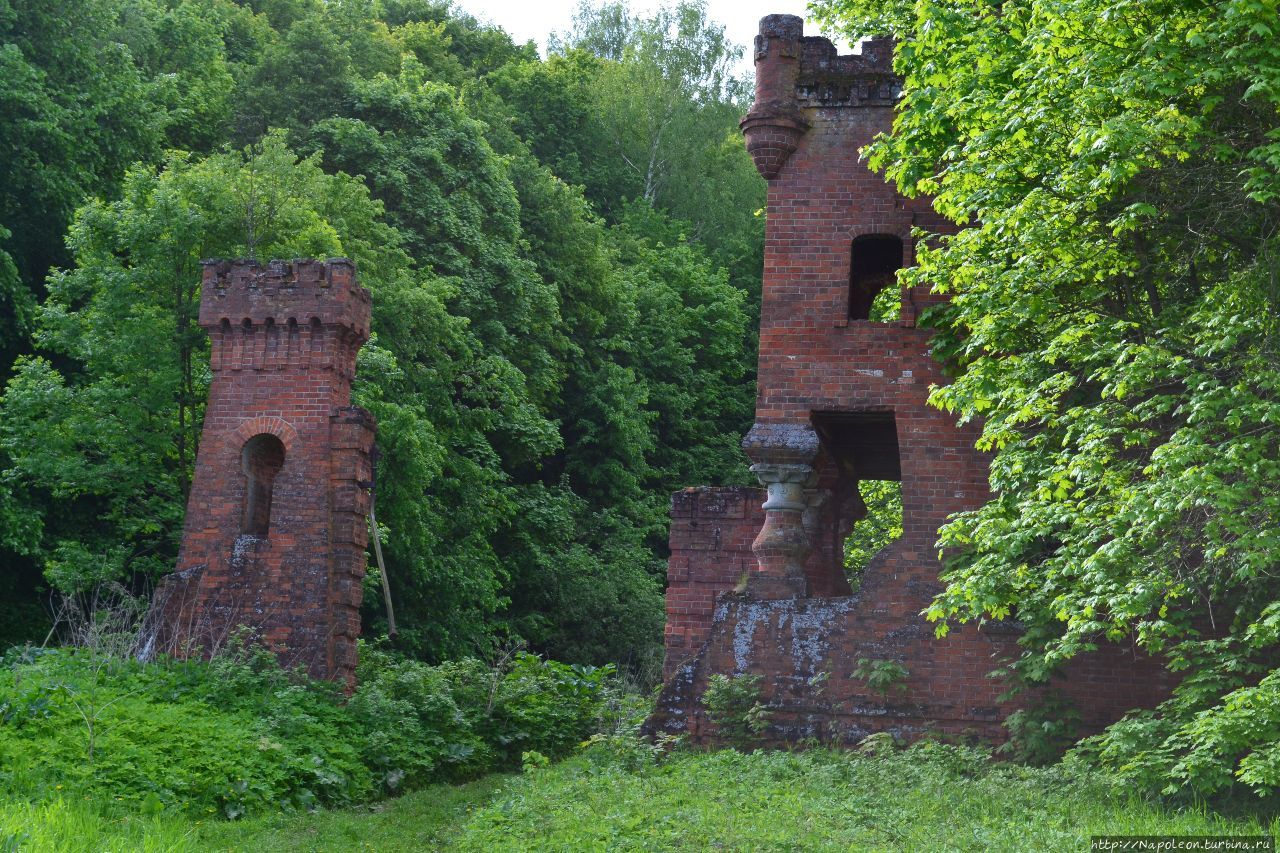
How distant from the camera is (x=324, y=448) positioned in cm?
1858

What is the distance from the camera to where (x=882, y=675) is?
1569 centimetres

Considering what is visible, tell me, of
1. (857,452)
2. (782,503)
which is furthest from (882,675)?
(857,452)

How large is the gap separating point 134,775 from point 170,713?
1.89 m

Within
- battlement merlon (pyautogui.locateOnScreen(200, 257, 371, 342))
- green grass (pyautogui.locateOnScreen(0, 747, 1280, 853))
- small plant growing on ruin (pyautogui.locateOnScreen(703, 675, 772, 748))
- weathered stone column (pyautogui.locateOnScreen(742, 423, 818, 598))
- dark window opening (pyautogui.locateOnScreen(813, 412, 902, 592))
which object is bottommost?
green grass (pyautogui.locateOnScreen(0, 747, 1280, 853))

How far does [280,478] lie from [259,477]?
0.80 m

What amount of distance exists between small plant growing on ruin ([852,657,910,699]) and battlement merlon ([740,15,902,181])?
5.39 m

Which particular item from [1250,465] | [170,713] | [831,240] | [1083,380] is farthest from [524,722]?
[1250,465]

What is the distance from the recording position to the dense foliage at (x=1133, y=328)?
11.2 meters

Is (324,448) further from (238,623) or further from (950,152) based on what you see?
(950,152)

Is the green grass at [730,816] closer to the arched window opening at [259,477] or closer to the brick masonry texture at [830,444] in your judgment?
the brick masonry texture at [830,444]

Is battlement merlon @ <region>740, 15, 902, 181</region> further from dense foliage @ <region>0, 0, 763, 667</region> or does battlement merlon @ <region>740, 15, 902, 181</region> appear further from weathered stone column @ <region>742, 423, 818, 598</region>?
dense foliage @ <region>0, 0, 763, 667</region>

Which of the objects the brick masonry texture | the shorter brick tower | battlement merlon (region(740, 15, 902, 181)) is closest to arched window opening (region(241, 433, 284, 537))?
the shorter brick tower

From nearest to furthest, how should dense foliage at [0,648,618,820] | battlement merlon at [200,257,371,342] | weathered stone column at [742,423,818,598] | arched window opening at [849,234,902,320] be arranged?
dense foliage at [0,648,618,820] < weathered stone column at [742,423,818,598] < battlement merlon at [200,257,371,342] < arched window opening at [849,234,902,320]

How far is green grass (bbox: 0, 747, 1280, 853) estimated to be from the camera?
35.0ft
